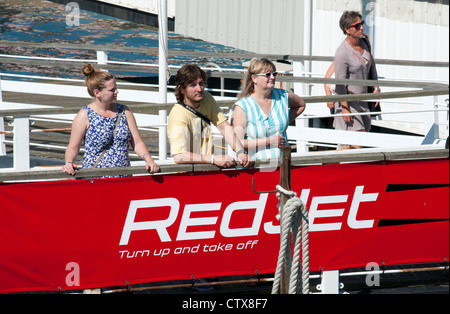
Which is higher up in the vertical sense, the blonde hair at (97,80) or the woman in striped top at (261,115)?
the blonde hair at (97,80)

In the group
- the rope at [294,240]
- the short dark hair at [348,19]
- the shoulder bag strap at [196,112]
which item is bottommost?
the rope at [294,240]

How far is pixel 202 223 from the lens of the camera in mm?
5352

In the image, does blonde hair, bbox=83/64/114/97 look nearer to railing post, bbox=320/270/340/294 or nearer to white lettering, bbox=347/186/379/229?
white lettering, bbox=347/186/379/229

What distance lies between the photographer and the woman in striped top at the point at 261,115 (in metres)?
5.62

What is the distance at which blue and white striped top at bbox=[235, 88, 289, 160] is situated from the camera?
222 inches

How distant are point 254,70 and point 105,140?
1.25 meters

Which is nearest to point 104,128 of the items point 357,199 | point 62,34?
point 357,199

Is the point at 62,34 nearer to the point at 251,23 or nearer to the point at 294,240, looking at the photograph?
the point at 251,23

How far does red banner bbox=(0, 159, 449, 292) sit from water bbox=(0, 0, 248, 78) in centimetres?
2962

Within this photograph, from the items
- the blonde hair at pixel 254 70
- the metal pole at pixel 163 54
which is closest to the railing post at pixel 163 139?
the metal pole at pixel 163 54

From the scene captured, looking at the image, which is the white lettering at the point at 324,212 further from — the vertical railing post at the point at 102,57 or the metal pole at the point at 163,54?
the vertical railing post at the point at 102,57

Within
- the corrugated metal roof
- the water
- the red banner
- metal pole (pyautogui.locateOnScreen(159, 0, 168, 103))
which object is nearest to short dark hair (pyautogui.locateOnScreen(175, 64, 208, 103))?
the red banner

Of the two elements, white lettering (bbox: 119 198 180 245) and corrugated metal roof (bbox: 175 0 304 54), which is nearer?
white lettering (bbox: 119 198 180 245)

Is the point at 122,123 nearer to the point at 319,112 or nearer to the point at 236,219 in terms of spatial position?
the point at 236,219
